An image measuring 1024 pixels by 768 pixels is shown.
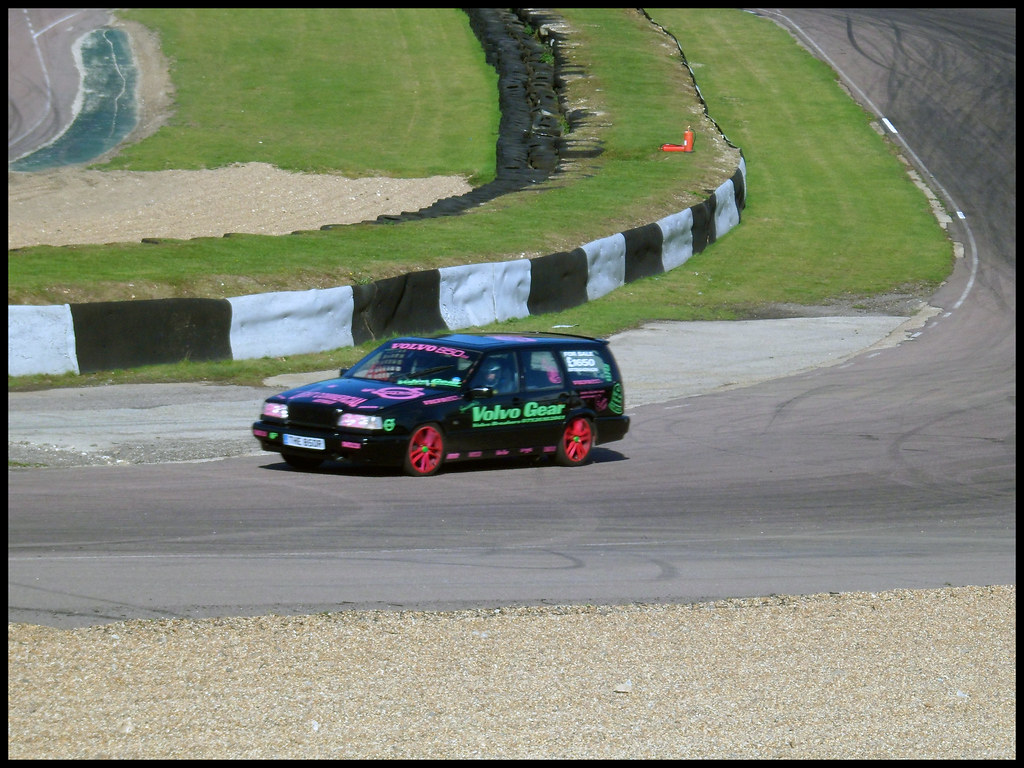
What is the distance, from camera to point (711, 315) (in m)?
22.4

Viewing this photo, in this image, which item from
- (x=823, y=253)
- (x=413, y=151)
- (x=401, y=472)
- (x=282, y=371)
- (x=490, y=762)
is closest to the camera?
(x=490, y=762)

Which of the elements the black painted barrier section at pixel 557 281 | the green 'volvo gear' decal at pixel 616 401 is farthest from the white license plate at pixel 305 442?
the black painted barrier section at pixel 557 281

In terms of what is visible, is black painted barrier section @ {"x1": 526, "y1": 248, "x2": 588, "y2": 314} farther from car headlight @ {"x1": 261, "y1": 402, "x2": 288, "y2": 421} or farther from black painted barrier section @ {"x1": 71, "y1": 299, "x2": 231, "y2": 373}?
car headlight @ {"x1": 261, "y1": 402, "x2": 288, "y2": 421}

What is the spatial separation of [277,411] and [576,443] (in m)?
3.10

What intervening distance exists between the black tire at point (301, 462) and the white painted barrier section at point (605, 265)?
438 inches

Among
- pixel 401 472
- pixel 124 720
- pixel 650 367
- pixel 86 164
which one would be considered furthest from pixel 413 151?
pixel 124 720

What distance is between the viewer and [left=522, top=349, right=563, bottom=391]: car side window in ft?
42.2

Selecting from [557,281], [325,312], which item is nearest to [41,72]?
[557,281]

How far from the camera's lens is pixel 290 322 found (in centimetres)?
1739

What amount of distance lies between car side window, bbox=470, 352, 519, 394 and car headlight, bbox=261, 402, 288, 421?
183cm

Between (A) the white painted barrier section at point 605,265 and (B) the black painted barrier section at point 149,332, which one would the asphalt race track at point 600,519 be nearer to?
(B) the black painted barrier section at point 149,332

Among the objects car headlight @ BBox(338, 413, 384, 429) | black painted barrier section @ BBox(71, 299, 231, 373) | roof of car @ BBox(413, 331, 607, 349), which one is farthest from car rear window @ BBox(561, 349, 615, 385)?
black painted barrier section @ BBox(71, 299, 231, 373)

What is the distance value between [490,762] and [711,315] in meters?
17.5

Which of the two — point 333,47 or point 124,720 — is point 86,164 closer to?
point 333,47
